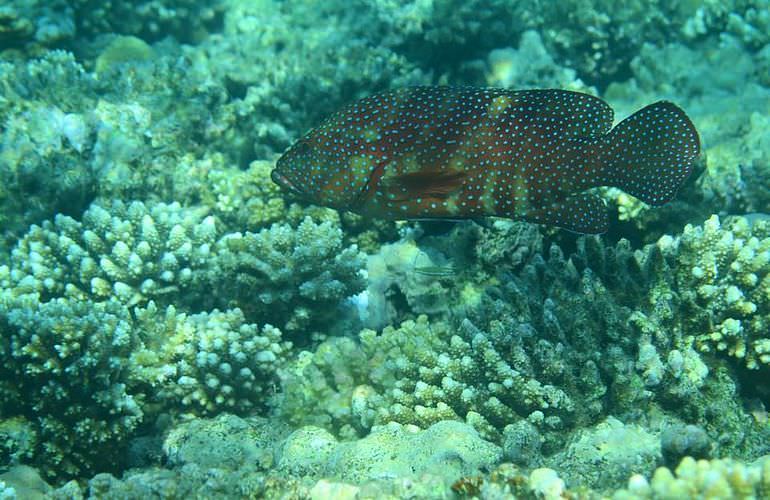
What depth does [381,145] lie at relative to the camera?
13.5 ft

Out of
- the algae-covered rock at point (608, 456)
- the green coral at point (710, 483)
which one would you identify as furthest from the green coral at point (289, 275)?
the green coral at point (710, 483)

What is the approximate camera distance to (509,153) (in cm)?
400

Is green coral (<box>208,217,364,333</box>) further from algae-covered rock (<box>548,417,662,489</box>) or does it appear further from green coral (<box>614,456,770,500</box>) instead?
green coral (<box>614,456,770,500</box>)

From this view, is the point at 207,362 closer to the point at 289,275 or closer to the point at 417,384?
the point at 289,275

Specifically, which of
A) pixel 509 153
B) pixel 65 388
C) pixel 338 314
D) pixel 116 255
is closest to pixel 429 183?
pixel 509 153

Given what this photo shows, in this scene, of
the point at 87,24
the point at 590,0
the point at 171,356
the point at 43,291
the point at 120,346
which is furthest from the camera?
the point at 87,24

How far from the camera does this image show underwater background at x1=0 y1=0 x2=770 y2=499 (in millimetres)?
3654

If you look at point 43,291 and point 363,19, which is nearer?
point 43,291

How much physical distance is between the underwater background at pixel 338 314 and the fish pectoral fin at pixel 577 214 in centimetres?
73

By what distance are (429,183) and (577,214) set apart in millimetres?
1188

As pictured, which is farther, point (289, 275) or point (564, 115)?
point (289, 275)

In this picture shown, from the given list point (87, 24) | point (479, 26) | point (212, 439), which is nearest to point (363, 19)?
point (479, 26)

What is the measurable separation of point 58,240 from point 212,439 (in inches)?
124

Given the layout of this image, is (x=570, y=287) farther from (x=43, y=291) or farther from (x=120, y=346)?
(x=43, y=291)
